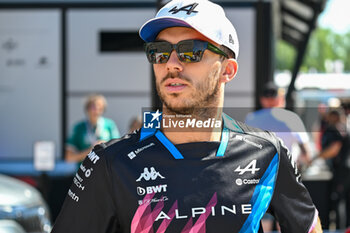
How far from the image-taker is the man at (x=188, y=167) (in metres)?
1.74

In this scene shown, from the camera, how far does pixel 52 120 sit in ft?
28.3

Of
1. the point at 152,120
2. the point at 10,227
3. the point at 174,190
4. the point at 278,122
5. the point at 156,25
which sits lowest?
the point at 10,227

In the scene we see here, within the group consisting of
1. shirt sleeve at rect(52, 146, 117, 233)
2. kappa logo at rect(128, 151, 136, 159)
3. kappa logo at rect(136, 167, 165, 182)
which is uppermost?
kappa logo at rect(128, 151, 136, 159)

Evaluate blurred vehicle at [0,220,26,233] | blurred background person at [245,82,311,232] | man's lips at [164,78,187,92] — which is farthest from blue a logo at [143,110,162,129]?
blurred vehicle at [0,220,26,233]

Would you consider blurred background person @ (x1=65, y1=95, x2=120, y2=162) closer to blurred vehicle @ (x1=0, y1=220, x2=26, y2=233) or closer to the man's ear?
blurred vehicle @ (x1=0, y1=220, x2=26, y2=233)

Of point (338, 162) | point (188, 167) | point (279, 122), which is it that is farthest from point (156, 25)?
point (338, 162)

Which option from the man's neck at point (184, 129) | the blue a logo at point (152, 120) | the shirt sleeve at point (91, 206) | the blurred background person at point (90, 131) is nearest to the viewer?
the shirt sleeve at point (91, 206)

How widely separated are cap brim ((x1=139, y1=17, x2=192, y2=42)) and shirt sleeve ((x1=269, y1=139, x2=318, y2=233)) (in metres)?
0.58

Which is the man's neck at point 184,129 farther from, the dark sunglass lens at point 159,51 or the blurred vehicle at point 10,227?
the blurred vehicle at point 10,227

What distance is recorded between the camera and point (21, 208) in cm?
455

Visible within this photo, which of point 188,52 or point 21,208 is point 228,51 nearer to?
point 188,52

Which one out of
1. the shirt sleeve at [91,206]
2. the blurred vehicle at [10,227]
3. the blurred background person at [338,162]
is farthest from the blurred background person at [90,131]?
the shirt sleeve at [91,206]

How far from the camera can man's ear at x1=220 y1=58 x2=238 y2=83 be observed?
75.5 inches

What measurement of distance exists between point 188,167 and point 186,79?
284 millimetres
